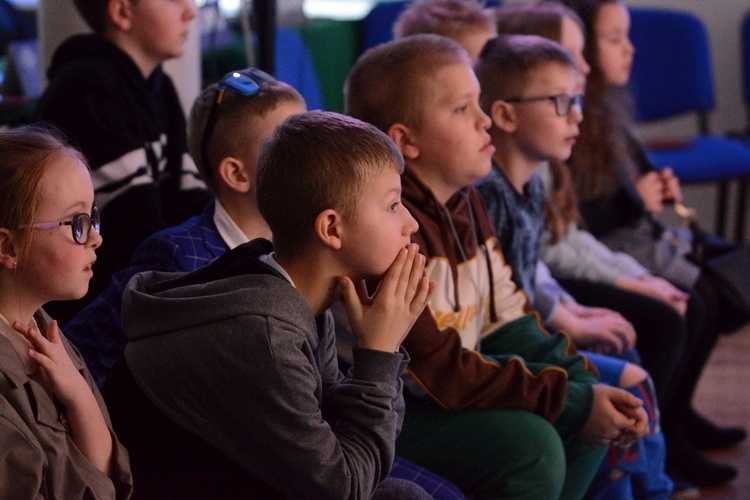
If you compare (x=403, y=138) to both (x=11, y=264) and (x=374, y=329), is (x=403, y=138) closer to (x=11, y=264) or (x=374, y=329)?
(x=374, y=329)

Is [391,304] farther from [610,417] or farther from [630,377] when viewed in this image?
[630,377]

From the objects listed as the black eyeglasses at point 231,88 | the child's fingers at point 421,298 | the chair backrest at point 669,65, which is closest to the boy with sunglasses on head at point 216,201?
the black eyeglasses at point 231,88

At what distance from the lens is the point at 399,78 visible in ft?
5.59

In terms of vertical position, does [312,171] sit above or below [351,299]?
above

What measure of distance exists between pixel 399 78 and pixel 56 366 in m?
0.86

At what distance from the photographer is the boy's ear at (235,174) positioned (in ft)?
5.10

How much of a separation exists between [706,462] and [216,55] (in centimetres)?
204

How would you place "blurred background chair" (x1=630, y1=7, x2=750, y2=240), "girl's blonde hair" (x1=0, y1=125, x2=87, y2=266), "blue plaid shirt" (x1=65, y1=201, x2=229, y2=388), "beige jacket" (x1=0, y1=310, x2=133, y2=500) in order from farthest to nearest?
"blurred background chair" (x1=630, y1=7, x2=750, y2=240) → "blue plaid shirt" (x1=65, y1=201, x2=229, y2=388) → "girl's blonde hair" (x1=0, y1=125, x2=87, y2=266) → "beige jacket" (x1=0, y1=310, x2=133, y2=500)

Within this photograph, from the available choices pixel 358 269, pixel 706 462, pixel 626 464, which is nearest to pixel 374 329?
pixel 358 269

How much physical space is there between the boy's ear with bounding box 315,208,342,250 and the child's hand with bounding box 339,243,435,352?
0.16ft

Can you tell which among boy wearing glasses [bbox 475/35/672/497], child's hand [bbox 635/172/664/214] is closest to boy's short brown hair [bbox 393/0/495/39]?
boy wearing glasses [bbox 475/35/672/497]

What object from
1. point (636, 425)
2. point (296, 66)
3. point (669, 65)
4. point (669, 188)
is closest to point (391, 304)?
point (636, 425)

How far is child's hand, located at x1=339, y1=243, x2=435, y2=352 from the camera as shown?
1218mm

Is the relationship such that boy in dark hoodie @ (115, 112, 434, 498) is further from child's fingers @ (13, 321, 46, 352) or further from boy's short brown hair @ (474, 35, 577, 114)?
boy's short brown hair @ (474, 35, 577, 114)
